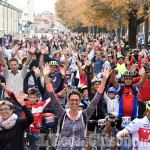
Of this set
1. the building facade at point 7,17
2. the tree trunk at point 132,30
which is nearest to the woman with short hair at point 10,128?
the tree trunk at point 132,30

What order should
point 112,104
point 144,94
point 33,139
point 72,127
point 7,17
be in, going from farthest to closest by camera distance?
point 7,17, point 144,94, point 112,104, point 33,139, point 72,127

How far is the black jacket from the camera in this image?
5.52 meters

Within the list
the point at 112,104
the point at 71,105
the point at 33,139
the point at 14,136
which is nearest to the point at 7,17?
the point at 112,104

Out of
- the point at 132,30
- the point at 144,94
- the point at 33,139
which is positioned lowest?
the point at 33,139

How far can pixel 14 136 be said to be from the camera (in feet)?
18.2

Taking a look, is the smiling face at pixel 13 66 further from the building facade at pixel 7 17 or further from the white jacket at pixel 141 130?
the building facade at pixel 7 17

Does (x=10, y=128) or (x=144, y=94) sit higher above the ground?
(x=144, y=94)

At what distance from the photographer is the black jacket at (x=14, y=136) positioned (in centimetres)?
552

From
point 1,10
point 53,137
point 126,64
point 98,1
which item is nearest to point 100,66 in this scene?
point 126,64

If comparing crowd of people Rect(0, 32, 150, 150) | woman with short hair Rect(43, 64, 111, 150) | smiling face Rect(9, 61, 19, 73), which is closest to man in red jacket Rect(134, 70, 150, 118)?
crowd of people Rect(0, 32, 150, 150)

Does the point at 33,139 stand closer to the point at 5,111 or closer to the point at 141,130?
the point at 5,111

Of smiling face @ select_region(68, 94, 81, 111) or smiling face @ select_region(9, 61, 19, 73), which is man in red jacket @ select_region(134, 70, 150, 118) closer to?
smiling face @ select_region(9, 61, 19, 73)

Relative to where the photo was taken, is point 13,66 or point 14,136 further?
point 13,66

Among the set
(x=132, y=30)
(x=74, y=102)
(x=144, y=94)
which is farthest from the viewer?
(x=132, y=30)
